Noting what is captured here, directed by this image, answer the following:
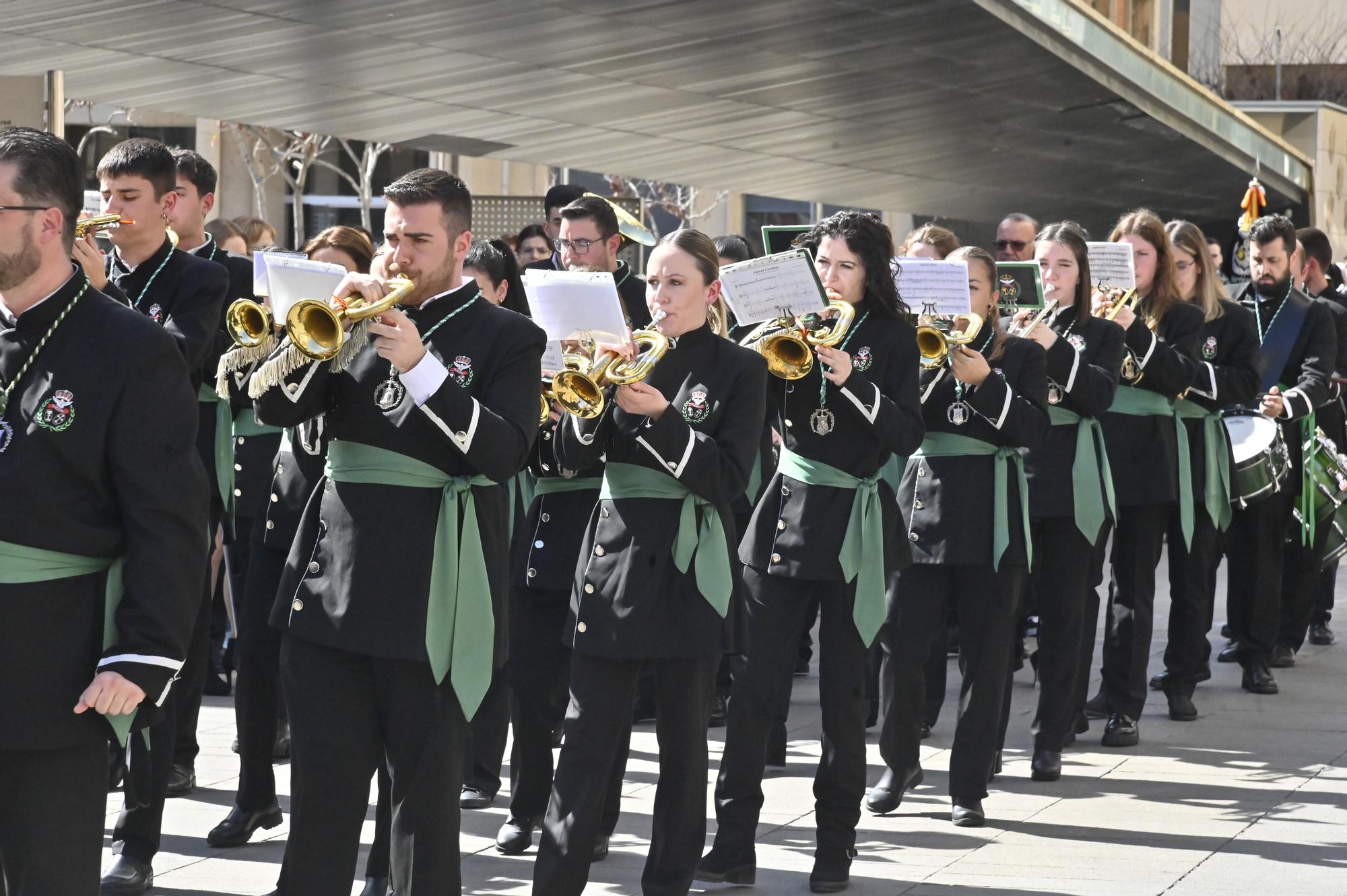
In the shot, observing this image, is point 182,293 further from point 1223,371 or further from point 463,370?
point 1223,371

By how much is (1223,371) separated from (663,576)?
4.64 m

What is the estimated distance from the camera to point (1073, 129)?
16.5m

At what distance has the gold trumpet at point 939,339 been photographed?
6.76 meters

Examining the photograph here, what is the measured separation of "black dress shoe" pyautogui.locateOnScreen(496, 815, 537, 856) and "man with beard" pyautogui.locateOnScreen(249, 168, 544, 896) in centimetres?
168

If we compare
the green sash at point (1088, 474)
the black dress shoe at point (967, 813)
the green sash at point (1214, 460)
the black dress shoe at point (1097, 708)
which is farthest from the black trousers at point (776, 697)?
the green sash at point (1214, 460)

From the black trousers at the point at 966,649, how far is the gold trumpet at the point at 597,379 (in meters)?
1.97

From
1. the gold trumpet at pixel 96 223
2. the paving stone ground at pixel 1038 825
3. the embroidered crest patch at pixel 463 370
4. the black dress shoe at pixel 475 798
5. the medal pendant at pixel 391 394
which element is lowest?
the paving stone ground at pixel 1038 825

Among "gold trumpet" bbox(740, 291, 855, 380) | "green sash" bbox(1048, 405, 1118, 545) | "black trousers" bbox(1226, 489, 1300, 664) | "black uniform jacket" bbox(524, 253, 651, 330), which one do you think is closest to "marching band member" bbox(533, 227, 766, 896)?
"gold trumpet" bbox(740, 291, 855, 380)

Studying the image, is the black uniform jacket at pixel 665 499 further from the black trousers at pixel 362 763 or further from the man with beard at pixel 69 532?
the man with beard at pixel 69 532

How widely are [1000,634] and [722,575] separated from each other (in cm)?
180

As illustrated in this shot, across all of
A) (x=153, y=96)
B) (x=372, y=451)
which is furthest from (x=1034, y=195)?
(x=372, y=451)

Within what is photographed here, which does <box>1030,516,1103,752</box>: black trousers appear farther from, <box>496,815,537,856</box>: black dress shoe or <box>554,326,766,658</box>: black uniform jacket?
<box>554,326,766,658</box>: black uniform jacket

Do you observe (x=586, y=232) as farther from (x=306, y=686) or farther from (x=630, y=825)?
(x=306, y=686)

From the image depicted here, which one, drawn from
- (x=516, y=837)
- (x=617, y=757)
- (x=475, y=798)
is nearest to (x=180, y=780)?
(x=475, y=798)
